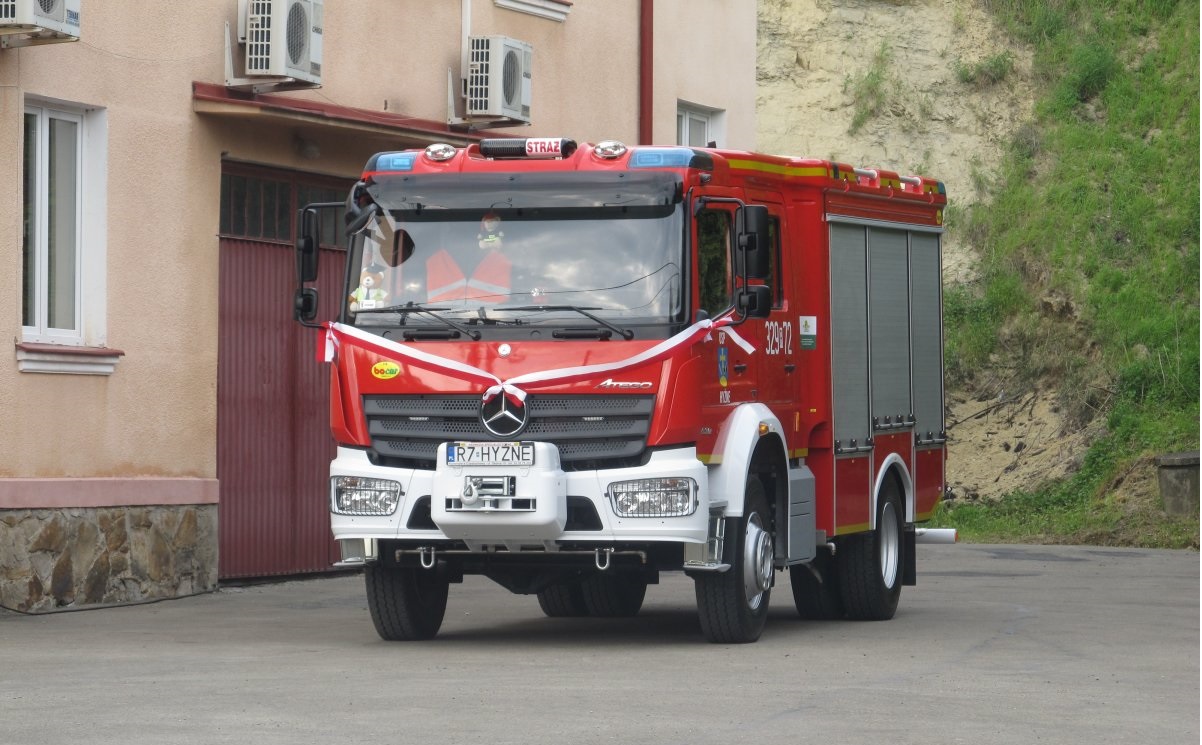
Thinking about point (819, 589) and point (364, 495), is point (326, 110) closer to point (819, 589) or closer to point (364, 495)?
point (819, 589)

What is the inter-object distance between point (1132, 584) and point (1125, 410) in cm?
1300

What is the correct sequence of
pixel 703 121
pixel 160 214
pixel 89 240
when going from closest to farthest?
pixel 89 240, pixel 160 214, pixel 703 121

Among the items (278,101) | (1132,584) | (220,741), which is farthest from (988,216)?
(220,741)

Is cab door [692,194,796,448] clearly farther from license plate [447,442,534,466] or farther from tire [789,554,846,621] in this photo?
tire [789,554,846,621]

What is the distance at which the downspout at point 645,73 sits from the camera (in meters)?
22.9

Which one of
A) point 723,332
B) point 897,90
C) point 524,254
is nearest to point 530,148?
point 524,254

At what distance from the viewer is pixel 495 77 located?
19828 mm

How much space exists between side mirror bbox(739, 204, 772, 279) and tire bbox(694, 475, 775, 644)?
1.34 metres

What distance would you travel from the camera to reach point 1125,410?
32188mm

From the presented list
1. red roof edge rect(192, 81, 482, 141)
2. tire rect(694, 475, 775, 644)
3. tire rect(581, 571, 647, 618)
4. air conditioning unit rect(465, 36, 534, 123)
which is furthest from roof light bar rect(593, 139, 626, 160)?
air conditioning unit rect(465, 36, 534, 123)

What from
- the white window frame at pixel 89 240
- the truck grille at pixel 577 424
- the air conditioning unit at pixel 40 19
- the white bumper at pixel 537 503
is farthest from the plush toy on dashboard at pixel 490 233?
the white window frame at pixel 89 240

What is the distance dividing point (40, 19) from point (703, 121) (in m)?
11.5

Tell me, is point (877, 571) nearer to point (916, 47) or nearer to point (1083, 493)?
point (1083, 493)

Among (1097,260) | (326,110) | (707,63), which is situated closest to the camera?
(326,110)
